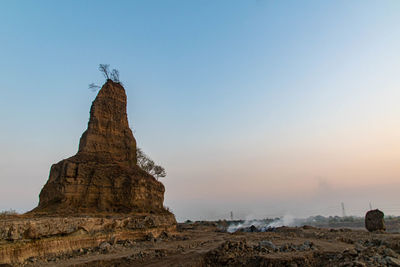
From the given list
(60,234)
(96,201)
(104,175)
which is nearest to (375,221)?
(104,175)

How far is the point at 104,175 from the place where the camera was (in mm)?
22672

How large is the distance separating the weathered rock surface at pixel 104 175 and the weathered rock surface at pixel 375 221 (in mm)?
21873

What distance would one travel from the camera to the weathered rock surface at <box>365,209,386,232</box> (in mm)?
26062

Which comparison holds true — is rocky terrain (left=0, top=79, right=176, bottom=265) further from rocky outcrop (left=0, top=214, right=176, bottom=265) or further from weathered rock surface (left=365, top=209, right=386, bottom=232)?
weathered rock surface (left=365, top=209, right=386, bottom=232)

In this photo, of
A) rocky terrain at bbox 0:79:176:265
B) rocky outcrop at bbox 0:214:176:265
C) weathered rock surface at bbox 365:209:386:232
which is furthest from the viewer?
weathered rock surface at bbox 365:209:386:232

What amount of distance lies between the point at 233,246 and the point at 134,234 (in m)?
10.4

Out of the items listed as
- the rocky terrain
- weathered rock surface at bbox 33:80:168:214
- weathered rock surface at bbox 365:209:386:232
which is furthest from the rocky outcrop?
weathered rock surface at bbox 365:209:386:232

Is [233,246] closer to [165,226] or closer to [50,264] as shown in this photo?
[50,264]

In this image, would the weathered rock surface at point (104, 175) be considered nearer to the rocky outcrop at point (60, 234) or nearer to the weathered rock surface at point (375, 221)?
the rocky outcrop at point (60, 234)

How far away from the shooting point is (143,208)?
23.9 meters

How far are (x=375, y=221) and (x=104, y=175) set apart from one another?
90.7 feet

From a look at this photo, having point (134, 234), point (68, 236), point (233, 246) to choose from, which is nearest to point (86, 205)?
point (134, 234)

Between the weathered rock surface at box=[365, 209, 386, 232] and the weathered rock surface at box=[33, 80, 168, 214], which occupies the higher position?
the weathered rock surface at box=[33, 80, 168, 214]

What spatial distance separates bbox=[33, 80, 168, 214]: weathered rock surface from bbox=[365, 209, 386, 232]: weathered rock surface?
21.9 m
